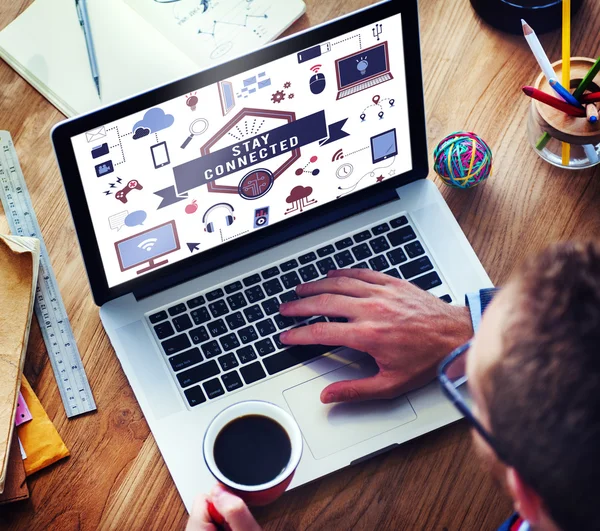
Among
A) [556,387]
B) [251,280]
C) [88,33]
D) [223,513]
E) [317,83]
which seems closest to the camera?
[556,387]

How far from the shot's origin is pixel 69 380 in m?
1.01

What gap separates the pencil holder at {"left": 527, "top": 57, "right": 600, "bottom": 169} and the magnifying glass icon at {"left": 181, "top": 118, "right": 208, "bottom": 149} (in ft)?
1.48

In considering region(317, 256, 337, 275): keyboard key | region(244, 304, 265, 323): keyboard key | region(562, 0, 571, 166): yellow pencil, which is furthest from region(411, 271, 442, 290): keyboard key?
region(562, 0, 571, 166): yellow pencil

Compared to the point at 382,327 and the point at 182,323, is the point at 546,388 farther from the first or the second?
the point at 182,323

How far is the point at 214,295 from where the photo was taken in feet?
3.36

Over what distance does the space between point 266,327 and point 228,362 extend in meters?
0.07

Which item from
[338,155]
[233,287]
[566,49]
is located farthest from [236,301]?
[566,49]

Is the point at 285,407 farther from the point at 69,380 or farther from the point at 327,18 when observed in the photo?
the point at 327,18

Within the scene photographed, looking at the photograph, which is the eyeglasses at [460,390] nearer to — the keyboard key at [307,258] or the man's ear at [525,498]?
the man's ear at [525,498]

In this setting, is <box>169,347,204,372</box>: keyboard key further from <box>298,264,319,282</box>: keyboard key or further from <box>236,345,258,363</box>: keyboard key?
<box>298,264,319,282</box>: keyboard key

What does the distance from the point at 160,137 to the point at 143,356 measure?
29 cm

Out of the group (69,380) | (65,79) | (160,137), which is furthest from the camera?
(65,79)

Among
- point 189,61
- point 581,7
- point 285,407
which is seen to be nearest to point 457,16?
point 581,7

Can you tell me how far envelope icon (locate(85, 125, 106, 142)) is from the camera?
0.86 m
